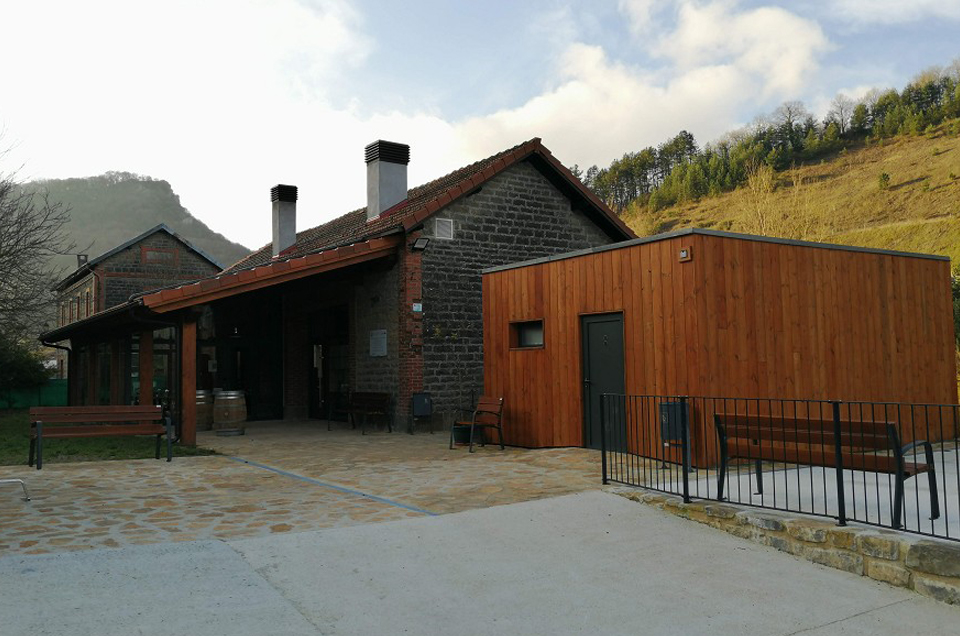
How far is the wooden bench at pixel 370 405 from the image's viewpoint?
48.8 ft

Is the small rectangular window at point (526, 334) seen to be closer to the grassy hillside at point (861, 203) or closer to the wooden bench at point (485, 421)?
the wooden bench at point (485, 421)

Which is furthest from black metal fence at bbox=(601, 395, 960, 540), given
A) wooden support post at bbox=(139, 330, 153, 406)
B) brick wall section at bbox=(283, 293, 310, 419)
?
brick wall section at bbox=(283, 293, 310, 419)

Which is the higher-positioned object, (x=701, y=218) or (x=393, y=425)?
(x=701, y=218)

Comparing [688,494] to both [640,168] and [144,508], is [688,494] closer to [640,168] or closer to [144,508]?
[144,508]

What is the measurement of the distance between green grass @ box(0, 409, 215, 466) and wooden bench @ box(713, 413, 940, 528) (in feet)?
27.6

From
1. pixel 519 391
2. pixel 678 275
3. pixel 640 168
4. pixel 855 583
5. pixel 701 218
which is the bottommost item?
pixel 855 583

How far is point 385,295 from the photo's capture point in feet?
50.3

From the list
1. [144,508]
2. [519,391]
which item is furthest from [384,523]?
[519,391]

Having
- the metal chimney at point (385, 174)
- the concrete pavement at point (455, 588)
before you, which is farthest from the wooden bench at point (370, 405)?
the concrete pavement at point (455, 588)

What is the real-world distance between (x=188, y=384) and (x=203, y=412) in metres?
4.11

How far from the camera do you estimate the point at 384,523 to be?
6.12 meters

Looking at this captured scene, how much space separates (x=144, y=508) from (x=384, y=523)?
8.04ft

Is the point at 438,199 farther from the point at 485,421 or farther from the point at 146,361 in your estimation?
the point at 146,361

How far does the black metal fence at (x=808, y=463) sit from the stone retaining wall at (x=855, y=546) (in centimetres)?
20
